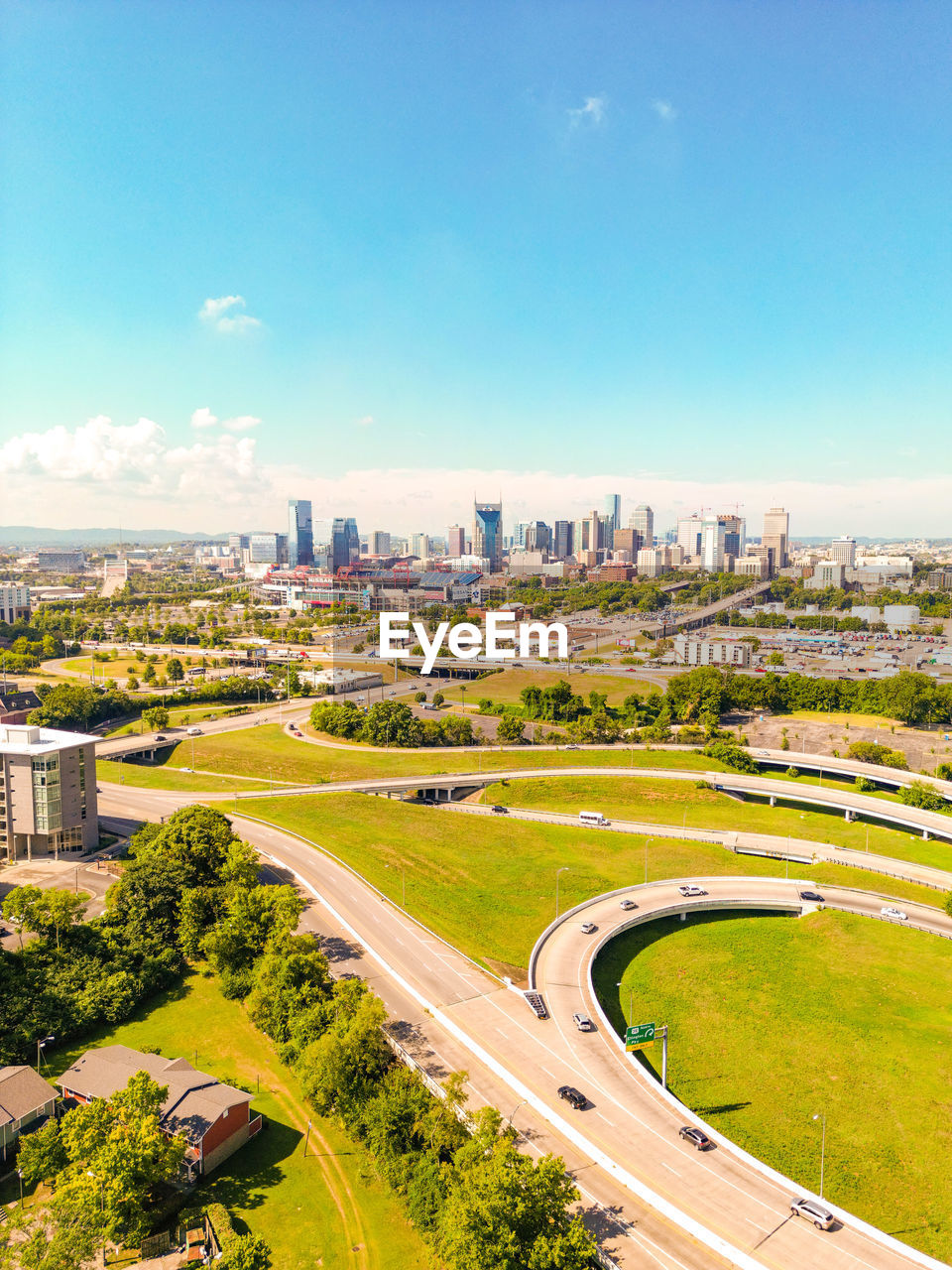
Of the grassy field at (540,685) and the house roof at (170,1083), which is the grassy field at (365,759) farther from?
the house roof at (170,1083)

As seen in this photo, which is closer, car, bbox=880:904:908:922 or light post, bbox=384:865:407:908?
car, bbox=880:904:908:922

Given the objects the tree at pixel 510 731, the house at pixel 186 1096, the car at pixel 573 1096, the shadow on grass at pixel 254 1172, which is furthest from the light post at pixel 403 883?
the tree at pixel 510 731

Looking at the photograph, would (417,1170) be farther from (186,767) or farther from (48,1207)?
(186,767)

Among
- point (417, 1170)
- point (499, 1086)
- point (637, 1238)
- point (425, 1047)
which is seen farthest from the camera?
point (425, 1047)

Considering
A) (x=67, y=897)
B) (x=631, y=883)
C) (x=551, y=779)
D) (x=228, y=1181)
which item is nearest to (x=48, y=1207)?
(x=228, y=1181)
